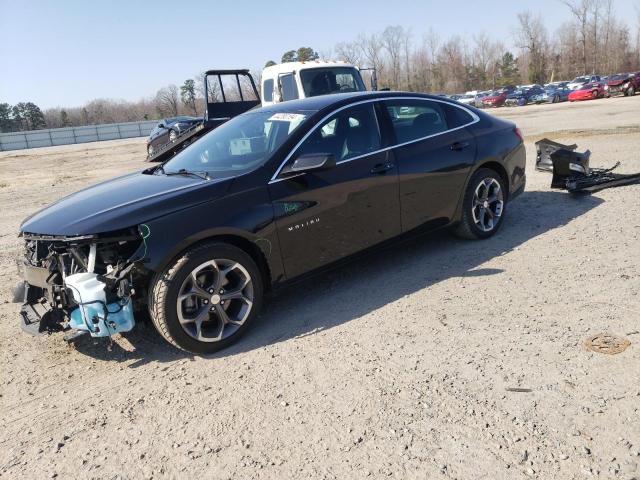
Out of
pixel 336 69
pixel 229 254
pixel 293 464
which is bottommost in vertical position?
pixel 293 464

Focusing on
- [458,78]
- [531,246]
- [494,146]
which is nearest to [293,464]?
[531,246]

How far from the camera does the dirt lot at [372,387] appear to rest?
2.45 m

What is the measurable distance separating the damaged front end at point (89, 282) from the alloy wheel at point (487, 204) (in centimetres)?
349

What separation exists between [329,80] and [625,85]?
32928mm

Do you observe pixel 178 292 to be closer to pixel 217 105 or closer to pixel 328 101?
pixel 328 101

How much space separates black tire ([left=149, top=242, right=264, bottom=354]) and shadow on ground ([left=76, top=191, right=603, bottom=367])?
0.50 ft

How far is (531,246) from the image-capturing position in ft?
17.1

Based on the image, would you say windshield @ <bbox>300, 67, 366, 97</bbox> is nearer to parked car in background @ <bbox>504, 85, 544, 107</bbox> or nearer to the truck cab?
the truck cab

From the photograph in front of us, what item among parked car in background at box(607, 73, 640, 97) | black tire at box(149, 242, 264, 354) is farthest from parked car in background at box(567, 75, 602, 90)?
black tire at box(149, 242, 264, 354)

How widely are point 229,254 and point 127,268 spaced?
2.23 feet

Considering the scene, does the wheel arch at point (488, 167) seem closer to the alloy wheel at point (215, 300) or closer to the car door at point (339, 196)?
the car door at point (339, 196)

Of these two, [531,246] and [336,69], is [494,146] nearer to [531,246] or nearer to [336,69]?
[531,246]

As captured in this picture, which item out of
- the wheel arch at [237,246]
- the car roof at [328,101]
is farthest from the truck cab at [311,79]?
the wheel arch at [237,246]

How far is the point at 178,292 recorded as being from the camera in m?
3.40
